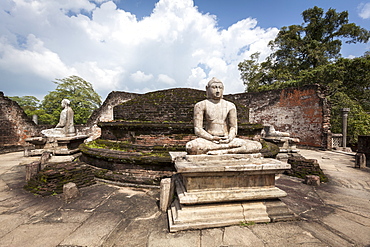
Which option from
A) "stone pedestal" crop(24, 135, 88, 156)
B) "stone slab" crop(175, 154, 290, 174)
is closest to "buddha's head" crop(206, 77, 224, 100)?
"stone slab" crop(175, 154, 290, 174)

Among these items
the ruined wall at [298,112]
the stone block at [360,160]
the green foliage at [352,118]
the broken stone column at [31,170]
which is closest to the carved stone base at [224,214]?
the broken stone column at [31,170]

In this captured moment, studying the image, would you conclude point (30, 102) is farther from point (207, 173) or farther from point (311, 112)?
point (311, 112)

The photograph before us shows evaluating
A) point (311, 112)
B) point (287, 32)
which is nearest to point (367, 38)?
point (287, 32)

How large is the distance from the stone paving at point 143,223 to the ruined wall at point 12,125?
925 cm

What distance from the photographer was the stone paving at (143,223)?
1.90 metres

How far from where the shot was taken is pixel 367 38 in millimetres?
16250

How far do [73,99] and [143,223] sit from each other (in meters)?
22.4

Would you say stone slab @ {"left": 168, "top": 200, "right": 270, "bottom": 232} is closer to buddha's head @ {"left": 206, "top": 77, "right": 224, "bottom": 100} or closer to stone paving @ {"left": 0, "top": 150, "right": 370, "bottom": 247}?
stone paving @ {"left": 0, "top": 150, "right": 370, "bottom": 247}

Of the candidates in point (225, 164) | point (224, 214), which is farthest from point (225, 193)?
point (225, 164)

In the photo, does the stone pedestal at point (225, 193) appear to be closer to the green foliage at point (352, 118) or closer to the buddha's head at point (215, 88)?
the buddha's head at point (215, 88)

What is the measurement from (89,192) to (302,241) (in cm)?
378

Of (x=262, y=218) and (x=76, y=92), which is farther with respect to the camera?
(x=76, y=92)

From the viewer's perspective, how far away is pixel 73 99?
64.1 ft

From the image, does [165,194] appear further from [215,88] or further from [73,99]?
[73,99]
